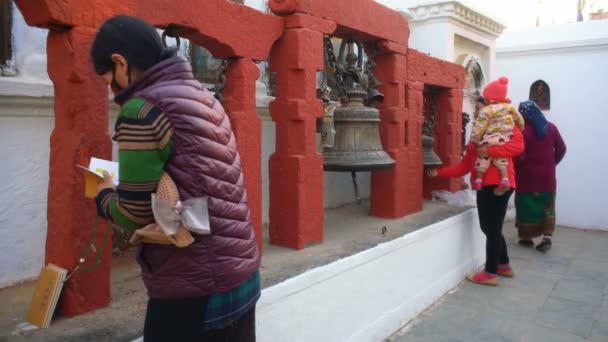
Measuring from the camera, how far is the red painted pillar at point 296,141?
12.0ft

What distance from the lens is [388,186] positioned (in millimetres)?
4875

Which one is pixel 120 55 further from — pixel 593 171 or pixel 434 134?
pixel 593 171

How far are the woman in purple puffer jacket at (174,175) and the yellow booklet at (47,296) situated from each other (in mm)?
785

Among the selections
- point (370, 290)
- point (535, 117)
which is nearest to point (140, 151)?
point (370, 290)

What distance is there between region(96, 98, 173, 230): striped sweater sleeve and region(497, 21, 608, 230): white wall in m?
8.60

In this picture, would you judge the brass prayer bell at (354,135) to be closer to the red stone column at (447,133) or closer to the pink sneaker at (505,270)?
the pink sneaker at (505,270)

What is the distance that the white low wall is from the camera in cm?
299

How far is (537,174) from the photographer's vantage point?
20.1 ft

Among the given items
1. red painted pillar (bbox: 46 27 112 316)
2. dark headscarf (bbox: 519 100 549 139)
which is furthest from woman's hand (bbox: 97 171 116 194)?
dark headscarf (bbox: 519 100 549 139)

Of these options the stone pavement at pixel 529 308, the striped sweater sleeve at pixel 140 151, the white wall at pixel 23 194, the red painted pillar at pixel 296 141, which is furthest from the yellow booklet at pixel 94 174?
the stone pavement at pixel 529 308

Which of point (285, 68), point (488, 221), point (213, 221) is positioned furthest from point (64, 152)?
point (488, 221)

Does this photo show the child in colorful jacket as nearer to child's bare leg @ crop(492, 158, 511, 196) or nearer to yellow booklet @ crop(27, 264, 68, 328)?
child's bare leg @ crop(492, 158, 511, 196)

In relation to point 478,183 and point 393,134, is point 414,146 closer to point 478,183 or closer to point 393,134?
point 393,134

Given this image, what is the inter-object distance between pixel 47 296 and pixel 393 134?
3318mm
